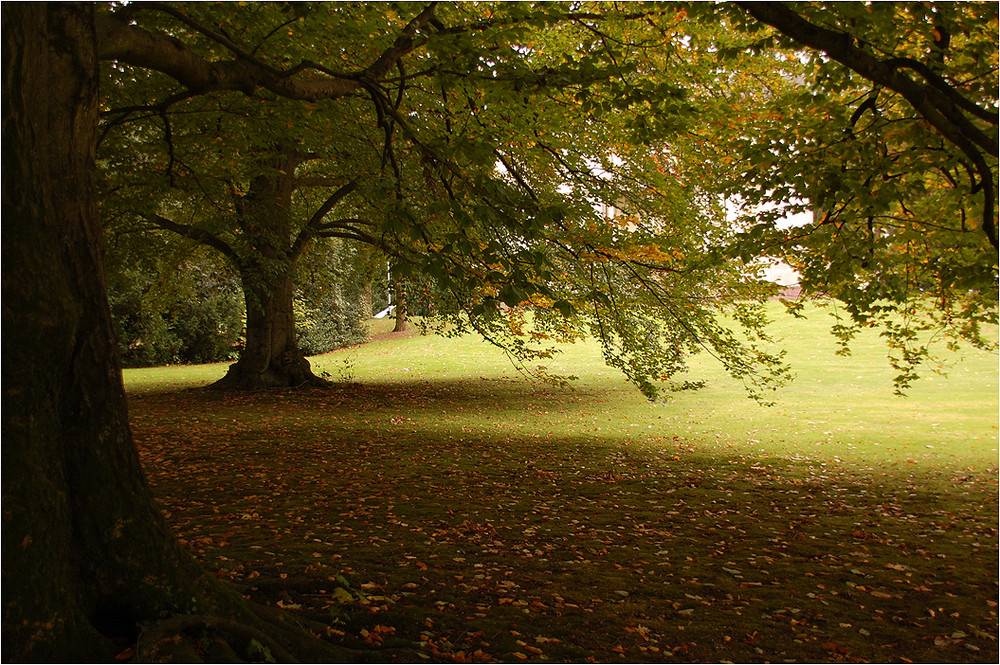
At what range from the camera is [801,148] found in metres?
7.54

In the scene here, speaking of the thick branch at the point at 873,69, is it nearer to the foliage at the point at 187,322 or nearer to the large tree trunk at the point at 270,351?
the large tree trunk at the point at 270,351

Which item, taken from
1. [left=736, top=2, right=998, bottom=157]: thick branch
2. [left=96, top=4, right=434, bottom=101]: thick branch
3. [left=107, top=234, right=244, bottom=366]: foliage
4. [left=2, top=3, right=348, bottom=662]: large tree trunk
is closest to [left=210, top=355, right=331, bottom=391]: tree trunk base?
[left=107, top=234, right=244, bottom=366]: foliage

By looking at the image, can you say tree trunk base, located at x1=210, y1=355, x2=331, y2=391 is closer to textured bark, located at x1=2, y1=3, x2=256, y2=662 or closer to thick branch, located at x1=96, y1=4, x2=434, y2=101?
thick branch, located at x1=96, y1=4, x2=434, y2=101

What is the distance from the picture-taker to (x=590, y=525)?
23.0 ft

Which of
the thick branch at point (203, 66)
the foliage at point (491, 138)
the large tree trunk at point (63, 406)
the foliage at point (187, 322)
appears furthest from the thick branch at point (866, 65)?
the foliage at point (187, 322)

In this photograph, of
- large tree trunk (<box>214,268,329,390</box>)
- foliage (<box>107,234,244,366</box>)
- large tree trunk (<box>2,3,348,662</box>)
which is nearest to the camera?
large tree trunk (<box>2,3,348,662</box>)

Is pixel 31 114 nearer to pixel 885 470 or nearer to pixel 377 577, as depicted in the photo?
pixel 377 577

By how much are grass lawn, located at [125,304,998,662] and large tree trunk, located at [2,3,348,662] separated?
3.83ft

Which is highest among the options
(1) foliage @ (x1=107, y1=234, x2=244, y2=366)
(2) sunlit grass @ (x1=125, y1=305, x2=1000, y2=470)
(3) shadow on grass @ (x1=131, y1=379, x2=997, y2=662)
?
(1) foliage @ (x1=107, y1=234, x2=244, y2=366)

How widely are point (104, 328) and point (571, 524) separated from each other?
4.85 meters

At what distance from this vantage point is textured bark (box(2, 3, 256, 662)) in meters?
3.03

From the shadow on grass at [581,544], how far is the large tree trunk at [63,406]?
114 centimetres

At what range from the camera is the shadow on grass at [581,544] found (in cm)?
440

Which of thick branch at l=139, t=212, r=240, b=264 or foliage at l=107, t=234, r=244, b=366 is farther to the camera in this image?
foliage at l=107, t=234, r=244, b=366
